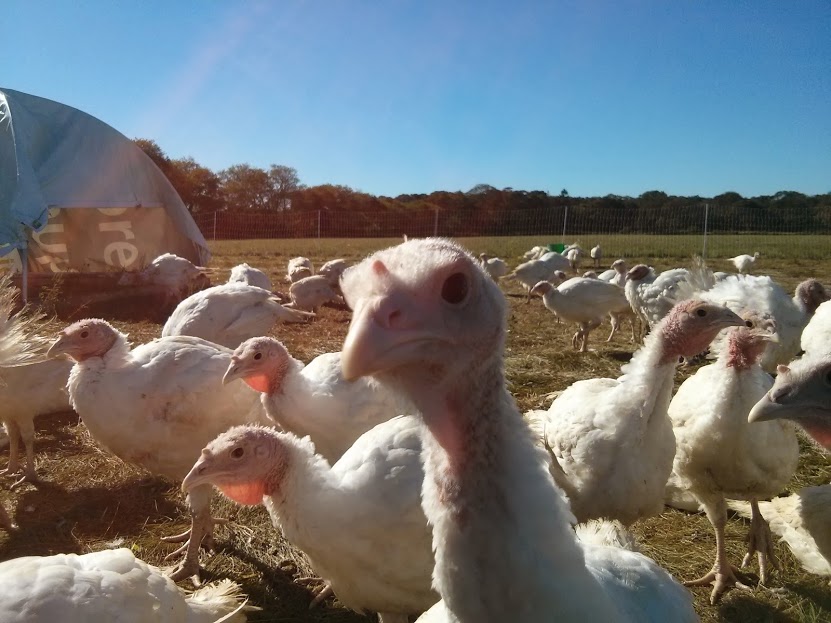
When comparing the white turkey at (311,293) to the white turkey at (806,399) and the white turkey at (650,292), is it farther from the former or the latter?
the white turkey at (806,399)

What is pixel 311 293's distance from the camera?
11062 mm

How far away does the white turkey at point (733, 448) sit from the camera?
334 cm

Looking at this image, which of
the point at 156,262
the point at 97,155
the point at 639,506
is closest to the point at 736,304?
the point at 639,506

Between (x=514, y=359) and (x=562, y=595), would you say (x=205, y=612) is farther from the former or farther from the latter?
(x=514, y=359)

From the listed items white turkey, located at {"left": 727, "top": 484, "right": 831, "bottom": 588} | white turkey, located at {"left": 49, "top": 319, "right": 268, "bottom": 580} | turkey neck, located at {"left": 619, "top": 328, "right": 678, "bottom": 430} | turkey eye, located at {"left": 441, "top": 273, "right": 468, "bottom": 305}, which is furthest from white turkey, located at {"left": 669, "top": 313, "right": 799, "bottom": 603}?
white turkey, located at {"left": 49, "top": 319, "right": 268, "bottom": 580}

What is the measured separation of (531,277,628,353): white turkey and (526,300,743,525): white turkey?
582 centimetres

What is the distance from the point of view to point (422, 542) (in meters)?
2.68

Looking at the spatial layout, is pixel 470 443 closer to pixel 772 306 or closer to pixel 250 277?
pixel 772 306

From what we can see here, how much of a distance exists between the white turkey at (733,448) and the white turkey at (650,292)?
15.7 feet

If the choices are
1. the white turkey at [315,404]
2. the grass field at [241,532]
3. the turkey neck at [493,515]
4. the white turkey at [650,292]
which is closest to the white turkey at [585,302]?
the white turkey at [650,292]

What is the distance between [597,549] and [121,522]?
11.5 ft

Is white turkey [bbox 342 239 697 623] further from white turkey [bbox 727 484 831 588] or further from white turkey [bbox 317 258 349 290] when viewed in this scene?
white turkey [bbox 317 258 349 290]

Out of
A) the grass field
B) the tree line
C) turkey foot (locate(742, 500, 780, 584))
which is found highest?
the tree line

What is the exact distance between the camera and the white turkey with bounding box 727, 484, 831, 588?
3.12 metres
